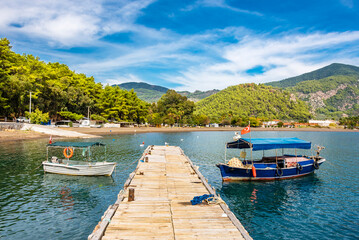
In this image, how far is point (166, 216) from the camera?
10.4m

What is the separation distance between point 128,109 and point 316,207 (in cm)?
10199

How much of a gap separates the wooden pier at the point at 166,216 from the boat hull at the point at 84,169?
33.6ft

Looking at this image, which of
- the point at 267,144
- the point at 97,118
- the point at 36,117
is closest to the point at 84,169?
the point at 267,144

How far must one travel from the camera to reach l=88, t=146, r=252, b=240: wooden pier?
8688 millimetres

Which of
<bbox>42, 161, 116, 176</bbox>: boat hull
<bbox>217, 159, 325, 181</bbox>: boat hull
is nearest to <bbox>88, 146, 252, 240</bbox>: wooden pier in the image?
<bbox>217, 159, 325, 181</bbox>: boat hull

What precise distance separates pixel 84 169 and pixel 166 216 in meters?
18.1

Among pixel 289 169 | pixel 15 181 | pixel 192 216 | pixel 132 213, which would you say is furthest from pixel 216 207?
pixel 15 181

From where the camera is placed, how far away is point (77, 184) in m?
23.0

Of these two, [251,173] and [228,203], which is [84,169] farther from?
[251,173]

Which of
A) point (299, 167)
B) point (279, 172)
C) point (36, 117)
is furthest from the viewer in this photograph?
point (36, 117)

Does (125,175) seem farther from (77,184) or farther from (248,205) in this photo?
(248,205)

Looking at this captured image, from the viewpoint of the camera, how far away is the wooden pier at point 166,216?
28.5 ft

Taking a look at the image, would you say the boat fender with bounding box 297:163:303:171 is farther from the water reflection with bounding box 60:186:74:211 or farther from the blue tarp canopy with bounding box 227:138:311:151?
the water reflection with bounding box 60:186:74:211

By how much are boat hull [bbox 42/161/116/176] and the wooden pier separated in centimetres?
1024
